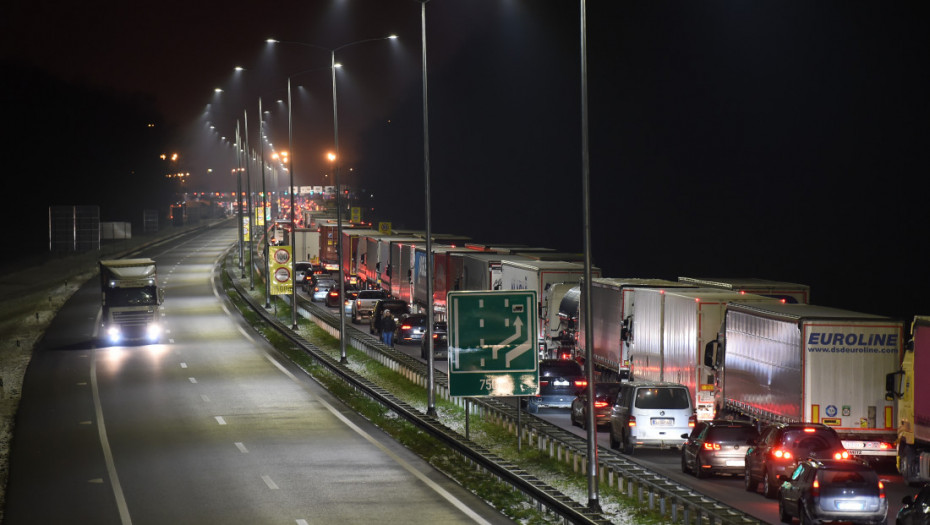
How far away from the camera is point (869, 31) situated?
81.5 metres

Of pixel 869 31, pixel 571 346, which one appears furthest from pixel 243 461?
pixel 869 31

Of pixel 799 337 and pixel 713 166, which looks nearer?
pixel 799 337

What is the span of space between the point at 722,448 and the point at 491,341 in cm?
476

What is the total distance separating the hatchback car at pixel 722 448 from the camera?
81.3 ft

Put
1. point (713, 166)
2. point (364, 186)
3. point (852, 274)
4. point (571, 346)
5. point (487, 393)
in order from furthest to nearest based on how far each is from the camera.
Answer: point (364, 186)
point (713, 166)
point (852, 274)
point (571, 346)
point (487, 393)

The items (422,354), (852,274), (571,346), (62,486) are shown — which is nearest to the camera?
(62,486)

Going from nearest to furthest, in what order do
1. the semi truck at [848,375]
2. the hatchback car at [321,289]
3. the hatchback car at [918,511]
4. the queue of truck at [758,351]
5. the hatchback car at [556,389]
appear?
1. the hatchback car at [918,511]
2. the queue of truck at [758,351]
3. the semi truck at [848,375]
4. the hatchback car at [556,389]
5. the hatchback car at [321,289]

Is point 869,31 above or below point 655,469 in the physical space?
above

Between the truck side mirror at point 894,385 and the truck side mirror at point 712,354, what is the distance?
560 cm

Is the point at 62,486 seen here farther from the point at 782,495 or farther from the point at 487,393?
the point at 782,495

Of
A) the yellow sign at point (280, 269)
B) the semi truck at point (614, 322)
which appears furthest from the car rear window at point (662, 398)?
the yellow sign at point (280, 269)

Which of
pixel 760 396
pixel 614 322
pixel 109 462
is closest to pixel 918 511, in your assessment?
pixel 760 396

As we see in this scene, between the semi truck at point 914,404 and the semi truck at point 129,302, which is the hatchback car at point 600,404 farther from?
the semi truck at point 129,302

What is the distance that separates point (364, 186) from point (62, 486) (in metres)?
175
